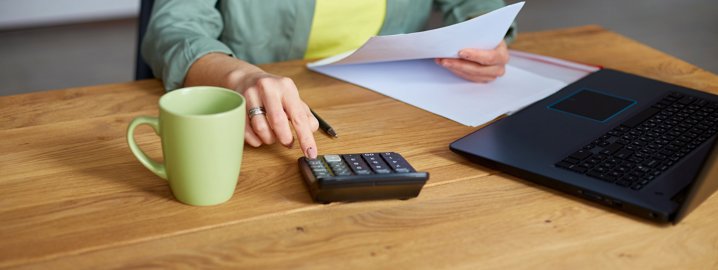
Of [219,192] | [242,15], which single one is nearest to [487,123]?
[219,192]

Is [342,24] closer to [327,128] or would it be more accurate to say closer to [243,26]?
[243,26]

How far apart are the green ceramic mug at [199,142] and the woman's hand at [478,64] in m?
0.49

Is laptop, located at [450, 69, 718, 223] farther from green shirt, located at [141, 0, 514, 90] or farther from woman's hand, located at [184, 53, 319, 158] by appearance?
green shirt, located at [141, 0, 514, 90]

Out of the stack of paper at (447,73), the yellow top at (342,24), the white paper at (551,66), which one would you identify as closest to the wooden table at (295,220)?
the stack of paper at (447,73)

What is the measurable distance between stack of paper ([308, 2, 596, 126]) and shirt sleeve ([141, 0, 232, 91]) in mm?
192

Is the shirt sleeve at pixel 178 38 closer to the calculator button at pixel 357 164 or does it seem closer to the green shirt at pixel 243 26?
the green shirt at pixel 243 26

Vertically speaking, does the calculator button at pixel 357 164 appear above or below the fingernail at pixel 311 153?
above

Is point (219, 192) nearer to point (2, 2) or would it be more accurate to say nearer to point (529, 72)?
point (529, 72)

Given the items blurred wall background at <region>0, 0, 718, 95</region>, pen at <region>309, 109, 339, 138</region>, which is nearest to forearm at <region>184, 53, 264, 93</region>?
pen at <region>309, 109, 339, 138</region>

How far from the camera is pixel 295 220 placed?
0.79 metres

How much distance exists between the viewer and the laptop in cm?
81

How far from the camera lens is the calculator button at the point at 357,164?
829 millimetres

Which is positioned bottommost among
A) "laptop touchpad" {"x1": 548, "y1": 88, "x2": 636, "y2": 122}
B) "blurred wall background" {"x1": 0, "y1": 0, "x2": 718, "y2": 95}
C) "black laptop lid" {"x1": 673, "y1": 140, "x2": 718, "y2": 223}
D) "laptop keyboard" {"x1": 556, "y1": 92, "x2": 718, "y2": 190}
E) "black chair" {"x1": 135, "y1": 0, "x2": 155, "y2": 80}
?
"blurred wall background" {"x1": 0, "y1": 0, "x2": 718, "y2": 95}

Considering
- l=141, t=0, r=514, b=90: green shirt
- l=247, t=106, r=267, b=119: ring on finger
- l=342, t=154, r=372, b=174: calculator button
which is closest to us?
l=342, t=154, r=372, b=174: calculator button
